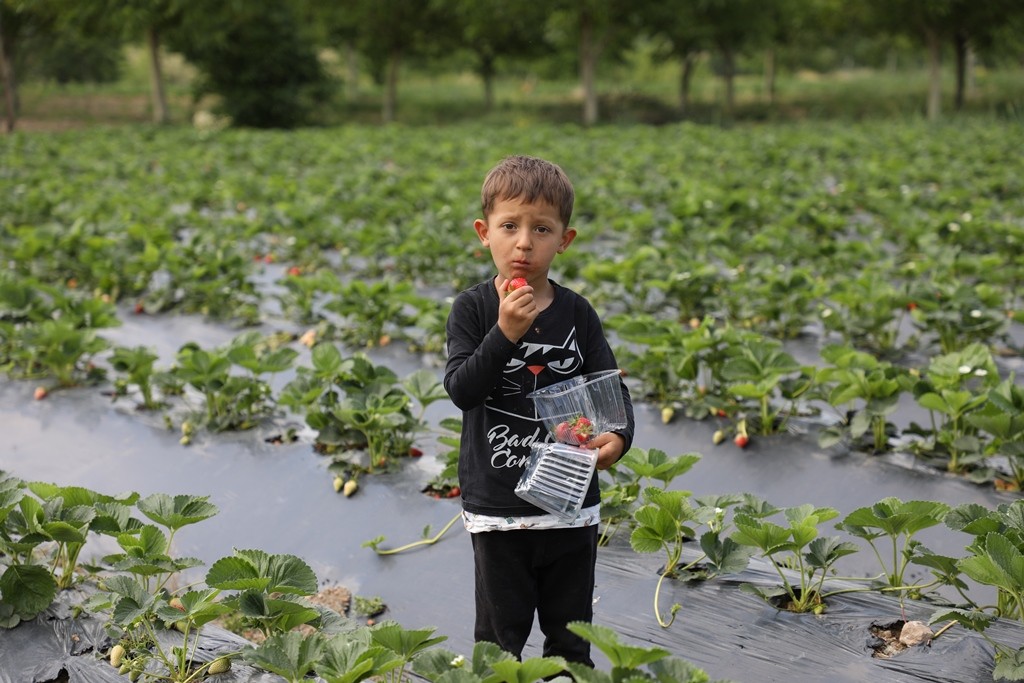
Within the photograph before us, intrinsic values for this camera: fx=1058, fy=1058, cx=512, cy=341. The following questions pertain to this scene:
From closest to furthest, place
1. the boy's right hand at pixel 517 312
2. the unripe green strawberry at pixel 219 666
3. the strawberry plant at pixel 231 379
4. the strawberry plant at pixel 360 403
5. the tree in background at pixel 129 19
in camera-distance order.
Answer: the boy's right hand at pixel 517 312, the unripe green strawberry at pixel 219 666, the strawberry plant at pixel 360 403, the strawberry plant at pixel 231 379, the tree in background at pixel 129 19

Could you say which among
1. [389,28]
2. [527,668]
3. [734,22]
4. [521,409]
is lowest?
[527,668]

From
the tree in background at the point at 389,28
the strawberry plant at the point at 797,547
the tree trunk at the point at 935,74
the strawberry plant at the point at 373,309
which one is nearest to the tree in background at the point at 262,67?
the tree in background at the point at 389,28

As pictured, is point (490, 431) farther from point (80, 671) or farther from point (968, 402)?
point (968, 402)

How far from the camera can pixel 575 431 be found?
86.7 inches

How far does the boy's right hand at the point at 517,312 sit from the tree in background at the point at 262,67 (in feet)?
89.0

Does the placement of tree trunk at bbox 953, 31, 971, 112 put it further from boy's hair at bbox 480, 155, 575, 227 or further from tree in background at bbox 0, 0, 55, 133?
boy's hair at bbox 480, 155, 575, 227

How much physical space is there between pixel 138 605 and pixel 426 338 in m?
3.10

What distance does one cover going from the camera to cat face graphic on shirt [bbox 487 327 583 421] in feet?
7.48

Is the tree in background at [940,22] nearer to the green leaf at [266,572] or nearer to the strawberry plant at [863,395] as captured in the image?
the strawberry plant at [863,395]

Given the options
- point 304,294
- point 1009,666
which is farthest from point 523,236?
point 304,294

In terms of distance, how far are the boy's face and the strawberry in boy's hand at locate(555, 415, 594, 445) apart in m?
0.32

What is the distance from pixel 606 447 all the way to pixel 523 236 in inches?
18.8

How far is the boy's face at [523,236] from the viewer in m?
2.18

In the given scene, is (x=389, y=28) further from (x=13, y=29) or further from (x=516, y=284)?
(x=516, y=284)
